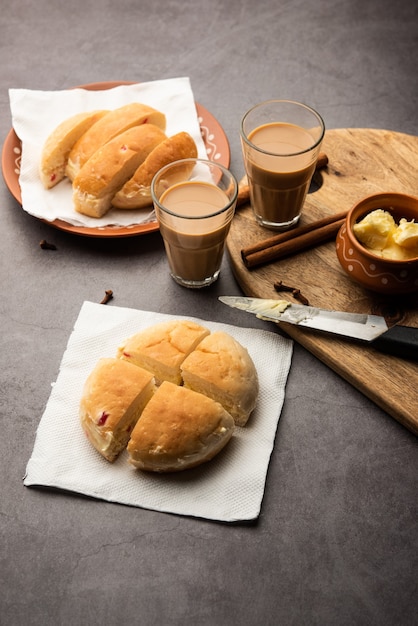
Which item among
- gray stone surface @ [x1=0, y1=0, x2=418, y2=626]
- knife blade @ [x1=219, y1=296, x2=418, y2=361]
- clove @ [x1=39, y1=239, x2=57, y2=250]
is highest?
knife blade @ [x1=219, y1=296, x2=418, y2=361]

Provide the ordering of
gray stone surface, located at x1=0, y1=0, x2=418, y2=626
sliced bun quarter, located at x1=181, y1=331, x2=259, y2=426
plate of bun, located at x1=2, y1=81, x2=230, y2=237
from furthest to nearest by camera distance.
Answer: plate of bun, located at x1=2, y1=81, x2=230, y2=237, sliced bun quarter, located at x1=181, y1=331, x2=259, y2=426, gray stone surface, located at x1=0, y1=0, x2=418, y2=626

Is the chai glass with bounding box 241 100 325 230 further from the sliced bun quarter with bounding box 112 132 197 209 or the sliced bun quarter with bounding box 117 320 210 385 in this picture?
the sliced bun quarter with bounding box 117 320 210 385

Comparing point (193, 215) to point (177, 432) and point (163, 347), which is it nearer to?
point (163, 347)

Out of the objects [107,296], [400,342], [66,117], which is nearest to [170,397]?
[107,296]

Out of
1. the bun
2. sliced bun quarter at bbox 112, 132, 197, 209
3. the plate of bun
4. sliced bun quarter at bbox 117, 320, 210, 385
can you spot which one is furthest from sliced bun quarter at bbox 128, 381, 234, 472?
sliced bun quarter at bbox 112, 132, 197, 209

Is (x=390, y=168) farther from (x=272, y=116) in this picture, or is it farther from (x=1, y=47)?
(x=1, y=47)

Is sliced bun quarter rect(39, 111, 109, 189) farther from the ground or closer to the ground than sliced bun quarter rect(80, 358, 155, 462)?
farther from the ground

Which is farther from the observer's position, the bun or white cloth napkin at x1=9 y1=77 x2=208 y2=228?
white cloth napkin at x1=9 y1=77 x2=208 y2=228
